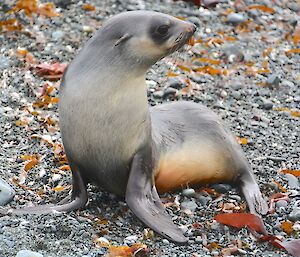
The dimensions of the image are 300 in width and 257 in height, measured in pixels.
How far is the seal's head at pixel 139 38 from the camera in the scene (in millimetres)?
5219

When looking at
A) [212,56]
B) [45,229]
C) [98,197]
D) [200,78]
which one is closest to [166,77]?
[200,78]

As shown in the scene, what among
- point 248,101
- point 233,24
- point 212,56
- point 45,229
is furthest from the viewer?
point 233,24

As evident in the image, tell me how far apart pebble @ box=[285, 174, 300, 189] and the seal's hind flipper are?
163 cm

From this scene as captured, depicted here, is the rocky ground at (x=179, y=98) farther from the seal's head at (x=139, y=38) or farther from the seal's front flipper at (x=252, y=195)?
the seal's head at (x=139, y=38)

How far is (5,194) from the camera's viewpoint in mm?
5395

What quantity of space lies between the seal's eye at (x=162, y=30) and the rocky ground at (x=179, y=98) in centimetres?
37

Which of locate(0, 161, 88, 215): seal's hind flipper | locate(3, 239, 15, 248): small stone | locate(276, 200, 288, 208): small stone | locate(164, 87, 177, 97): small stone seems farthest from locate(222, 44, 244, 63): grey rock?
locate(3, 239, 15, 248): small stone

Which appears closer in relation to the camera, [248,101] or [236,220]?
[236,220]

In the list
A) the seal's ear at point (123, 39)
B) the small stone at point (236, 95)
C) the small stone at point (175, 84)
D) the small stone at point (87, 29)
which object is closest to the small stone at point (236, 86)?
the small stone at point (236, 95)

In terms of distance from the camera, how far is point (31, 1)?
348 inches

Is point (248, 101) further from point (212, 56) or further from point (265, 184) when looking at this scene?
point (265, 184)

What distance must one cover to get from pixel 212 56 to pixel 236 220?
3.51 metres

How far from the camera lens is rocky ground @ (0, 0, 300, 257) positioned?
16.6ft

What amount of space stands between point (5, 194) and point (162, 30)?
1.41 meters
